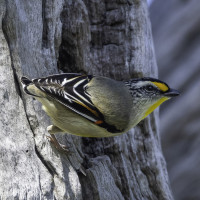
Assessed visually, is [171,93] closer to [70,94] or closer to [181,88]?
[70,94]

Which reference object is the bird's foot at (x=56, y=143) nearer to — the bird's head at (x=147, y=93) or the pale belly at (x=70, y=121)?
the pale belly at (x=70, y=121)

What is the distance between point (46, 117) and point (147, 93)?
1.23 m

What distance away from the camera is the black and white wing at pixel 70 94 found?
14.4 ft

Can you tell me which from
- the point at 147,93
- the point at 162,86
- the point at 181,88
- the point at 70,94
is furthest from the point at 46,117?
the point at 181,88

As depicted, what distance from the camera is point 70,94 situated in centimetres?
442

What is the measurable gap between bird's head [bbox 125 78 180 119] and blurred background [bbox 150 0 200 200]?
2.71 meters

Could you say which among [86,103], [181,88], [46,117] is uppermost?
[86,103]

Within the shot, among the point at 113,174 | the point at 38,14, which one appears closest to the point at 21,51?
the point at 38,14

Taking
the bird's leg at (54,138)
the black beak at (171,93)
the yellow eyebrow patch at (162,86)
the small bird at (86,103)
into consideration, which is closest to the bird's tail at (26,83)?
the small bird at (86,103)

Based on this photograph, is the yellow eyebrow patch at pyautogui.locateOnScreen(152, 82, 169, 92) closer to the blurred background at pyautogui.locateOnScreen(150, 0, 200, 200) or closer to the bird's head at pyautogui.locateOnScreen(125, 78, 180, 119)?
the bird's head at pyautogui.locateOnScreen(125, 78, 180, 119)

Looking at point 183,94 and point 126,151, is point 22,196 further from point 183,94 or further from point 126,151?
point 183,94

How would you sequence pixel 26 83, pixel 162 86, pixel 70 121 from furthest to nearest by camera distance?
1. pixel 162 86
2. pixel 70 121
3. pixel 26 83

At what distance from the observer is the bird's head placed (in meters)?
5.00

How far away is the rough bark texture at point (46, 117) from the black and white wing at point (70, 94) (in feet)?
1.38
